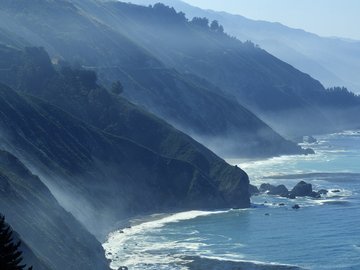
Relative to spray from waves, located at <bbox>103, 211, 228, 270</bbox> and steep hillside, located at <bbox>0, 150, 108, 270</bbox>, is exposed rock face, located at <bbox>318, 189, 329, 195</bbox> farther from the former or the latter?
steep hillside, located at <bbox>0, 150, 108, 270</bbox>

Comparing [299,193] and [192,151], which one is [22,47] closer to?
[192,151]

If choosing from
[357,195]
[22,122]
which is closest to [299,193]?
[357,195]

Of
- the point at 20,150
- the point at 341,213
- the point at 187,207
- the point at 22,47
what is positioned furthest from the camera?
the point at 22,47

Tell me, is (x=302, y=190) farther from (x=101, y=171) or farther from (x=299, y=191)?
(x=101, y=171)

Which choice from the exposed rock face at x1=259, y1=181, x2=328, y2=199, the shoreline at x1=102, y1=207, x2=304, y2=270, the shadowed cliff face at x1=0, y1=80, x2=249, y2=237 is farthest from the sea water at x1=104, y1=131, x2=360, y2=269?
the shadowed cliff face at x1=0, y1=80, x2=249, y2=237

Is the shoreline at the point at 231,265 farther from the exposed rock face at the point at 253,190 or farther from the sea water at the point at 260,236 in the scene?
the exposed rock face at the point at 253,190

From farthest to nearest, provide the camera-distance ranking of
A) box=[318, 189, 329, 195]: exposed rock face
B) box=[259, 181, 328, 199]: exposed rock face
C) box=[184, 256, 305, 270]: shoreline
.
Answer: box=[318, 189, 329, 195]: exposed rock face, box=[259, 181, 328, 199]: exposed rock face, box=[184, 256, 305, 270]: shoreline
